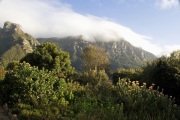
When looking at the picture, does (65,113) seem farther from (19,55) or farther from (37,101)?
(19,55)

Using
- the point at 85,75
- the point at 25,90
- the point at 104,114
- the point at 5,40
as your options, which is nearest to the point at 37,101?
the point at 25,90

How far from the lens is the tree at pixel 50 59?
1483 inches

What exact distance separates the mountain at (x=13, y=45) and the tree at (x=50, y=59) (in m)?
75.0

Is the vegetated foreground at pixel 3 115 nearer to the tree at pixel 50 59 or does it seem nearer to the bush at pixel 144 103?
the bush at pixel 144 103

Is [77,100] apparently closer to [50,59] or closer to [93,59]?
[50,59]

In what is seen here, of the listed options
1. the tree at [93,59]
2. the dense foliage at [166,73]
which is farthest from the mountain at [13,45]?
the dense foliage at [166,73]

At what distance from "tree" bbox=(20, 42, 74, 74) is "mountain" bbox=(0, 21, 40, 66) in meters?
75.0

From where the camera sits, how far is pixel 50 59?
37750 millimetres

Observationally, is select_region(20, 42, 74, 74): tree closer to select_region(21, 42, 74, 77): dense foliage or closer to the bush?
select_region(21, 42, 74, 77): dense foliage

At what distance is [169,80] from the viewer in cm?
1880

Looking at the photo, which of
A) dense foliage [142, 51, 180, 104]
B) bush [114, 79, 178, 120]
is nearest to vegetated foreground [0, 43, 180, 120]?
bush [114, 79, 178, 120]

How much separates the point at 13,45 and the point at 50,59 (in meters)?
115

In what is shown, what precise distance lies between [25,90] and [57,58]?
81.3 ft

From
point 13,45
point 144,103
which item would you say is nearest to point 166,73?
point 144,103
